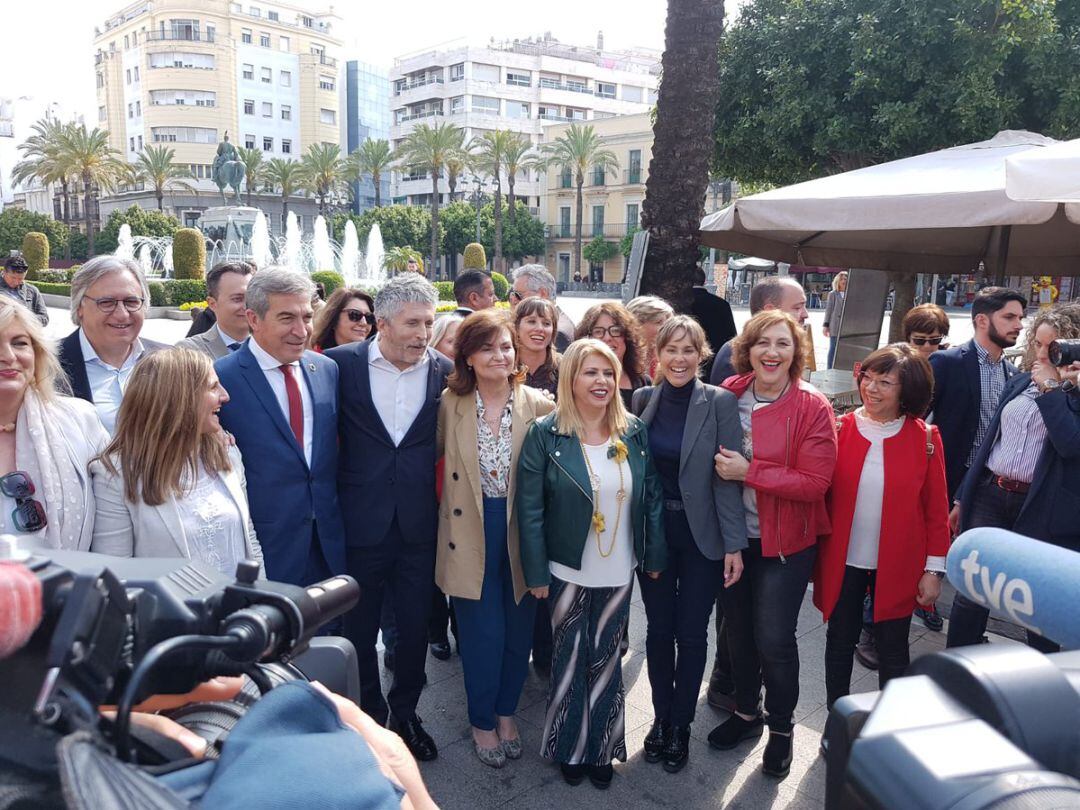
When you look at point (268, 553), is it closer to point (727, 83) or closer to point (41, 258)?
point (727, 83)

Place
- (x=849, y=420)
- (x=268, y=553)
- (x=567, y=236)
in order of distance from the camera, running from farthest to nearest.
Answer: (x=567, y=236)
(x=849, y=420)
(x=268, y=553)

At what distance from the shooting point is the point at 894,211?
16.6 ft

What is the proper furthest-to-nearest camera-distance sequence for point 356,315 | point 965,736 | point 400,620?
point 356,315 < point 400,620 < point 965,736

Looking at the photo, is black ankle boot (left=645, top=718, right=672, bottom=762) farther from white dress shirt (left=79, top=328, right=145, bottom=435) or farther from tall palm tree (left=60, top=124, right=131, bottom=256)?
tall palm tree (left=60, top=124, right=131, bottom=256)

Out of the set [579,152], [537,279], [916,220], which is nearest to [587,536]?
[537,279]

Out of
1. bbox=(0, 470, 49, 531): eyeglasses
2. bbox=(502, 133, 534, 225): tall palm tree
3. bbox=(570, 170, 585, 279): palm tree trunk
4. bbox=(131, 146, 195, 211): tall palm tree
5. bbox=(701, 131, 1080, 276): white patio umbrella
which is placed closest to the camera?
bbox=(0, 470, 49, 531): eyeglasses

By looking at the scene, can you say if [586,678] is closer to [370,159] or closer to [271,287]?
[271,287]

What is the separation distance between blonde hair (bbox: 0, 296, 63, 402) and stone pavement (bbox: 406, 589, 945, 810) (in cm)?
211

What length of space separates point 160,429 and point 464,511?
1.29 m

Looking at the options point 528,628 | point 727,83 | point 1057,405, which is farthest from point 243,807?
point 727,83

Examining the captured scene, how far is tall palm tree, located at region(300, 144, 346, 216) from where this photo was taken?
5569 centimetres

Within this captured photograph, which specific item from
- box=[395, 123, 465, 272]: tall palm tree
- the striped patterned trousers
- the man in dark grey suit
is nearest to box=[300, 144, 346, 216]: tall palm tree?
box=[395, 123, 465, 272]: tall palm tree

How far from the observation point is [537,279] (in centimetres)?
558

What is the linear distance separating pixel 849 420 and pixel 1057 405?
829 mm
